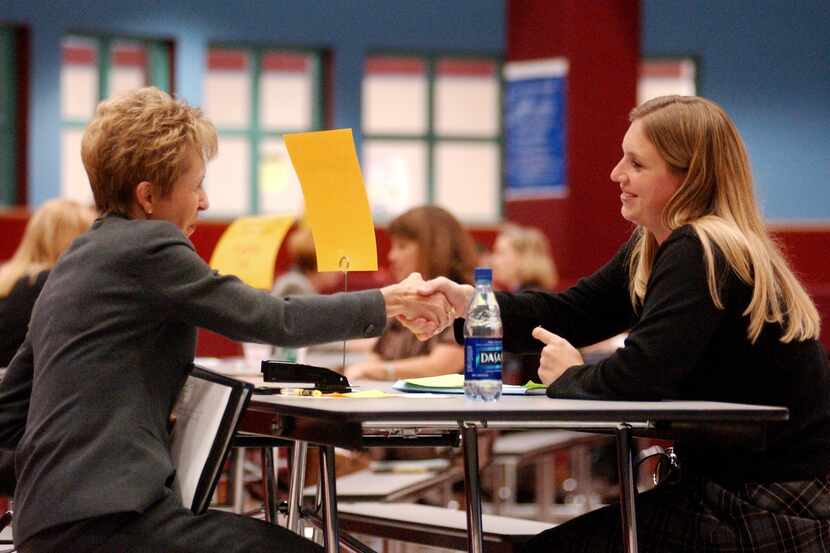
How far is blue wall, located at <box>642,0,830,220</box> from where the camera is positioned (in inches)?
483

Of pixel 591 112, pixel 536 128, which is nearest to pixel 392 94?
pixel 536 128

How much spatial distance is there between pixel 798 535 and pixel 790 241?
930 cm

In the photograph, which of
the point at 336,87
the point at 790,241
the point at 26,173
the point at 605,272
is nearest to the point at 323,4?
the point at 336,87

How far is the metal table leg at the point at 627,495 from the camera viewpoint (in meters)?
2.00

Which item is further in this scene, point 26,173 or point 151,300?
point 26,173

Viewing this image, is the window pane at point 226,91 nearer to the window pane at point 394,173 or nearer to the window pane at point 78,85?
the window pane at point 78,85

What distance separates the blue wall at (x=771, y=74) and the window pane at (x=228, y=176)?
4009 mm

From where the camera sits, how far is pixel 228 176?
11984 millimetres

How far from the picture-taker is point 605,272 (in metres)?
2.65

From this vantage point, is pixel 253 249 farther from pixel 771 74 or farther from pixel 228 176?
pixel 771 74

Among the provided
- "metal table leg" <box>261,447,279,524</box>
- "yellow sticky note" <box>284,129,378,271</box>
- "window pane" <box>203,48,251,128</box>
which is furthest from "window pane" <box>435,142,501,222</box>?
"yellow sticky note" <box>284,129,378,271</box>

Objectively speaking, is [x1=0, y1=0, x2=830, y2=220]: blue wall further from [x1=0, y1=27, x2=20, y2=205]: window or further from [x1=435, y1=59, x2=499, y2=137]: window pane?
[x1=435, y1=59, x2=499, y2=137]: window pane

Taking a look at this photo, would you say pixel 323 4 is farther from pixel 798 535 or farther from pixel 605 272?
pixel 798 535

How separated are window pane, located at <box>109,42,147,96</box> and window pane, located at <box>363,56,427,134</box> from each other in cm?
244
